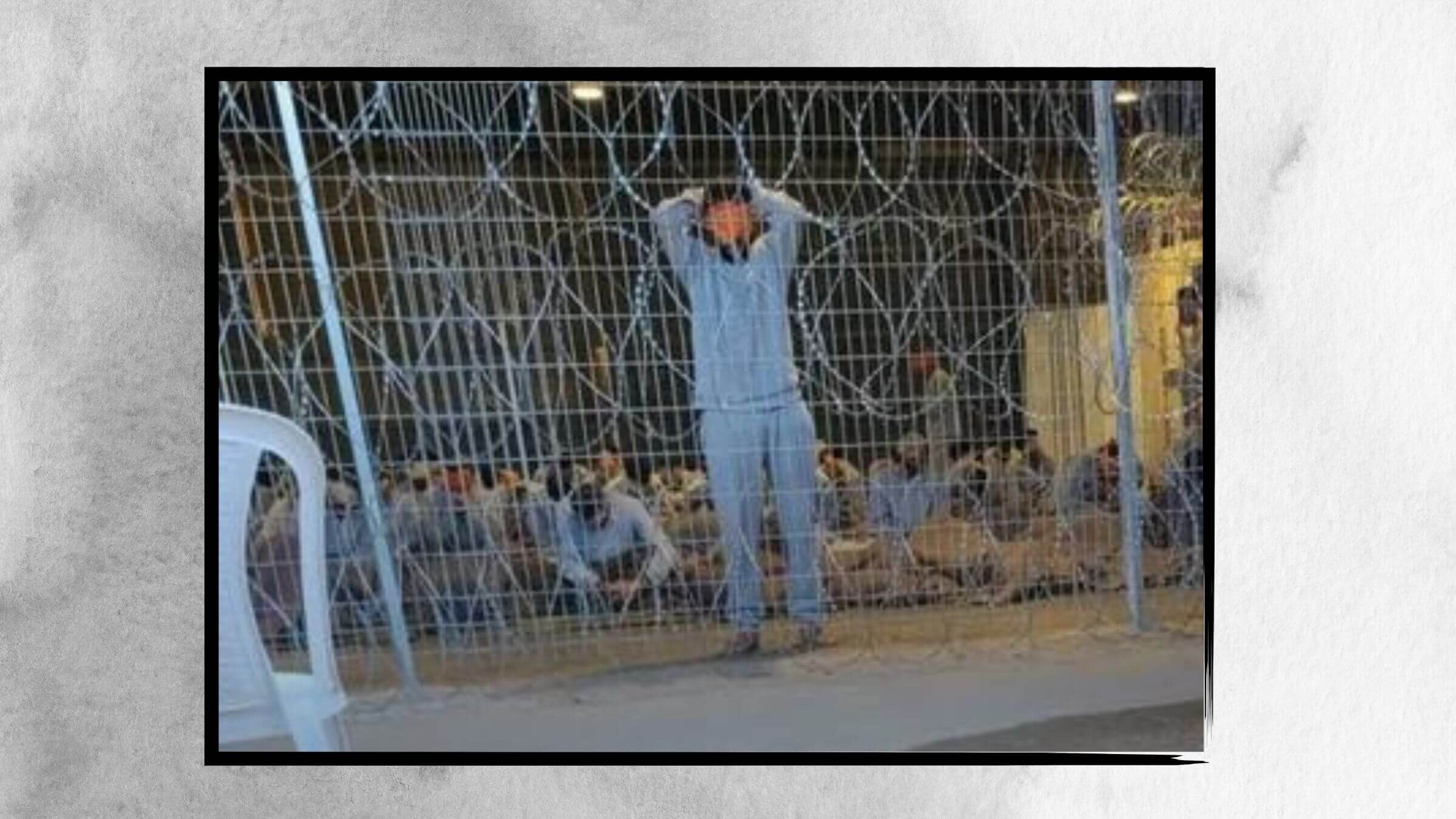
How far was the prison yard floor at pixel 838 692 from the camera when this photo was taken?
A: 2.19 meters

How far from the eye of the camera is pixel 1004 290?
219 centimetres

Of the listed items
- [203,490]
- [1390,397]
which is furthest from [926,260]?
[203,490]

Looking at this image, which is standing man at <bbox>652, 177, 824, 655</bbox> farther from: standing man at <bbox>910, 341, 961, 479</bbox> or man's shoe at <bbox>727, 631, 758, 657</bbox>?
standing man at <bbox>910, 341, 961, 479</bbox>

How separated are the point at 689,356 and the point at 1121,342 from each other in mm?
578

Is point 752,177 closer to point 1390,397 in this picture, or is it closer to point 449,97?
point 449,97

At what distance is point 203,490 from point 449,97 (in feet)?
2.02

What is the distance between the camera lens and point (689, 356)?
7.16 ft

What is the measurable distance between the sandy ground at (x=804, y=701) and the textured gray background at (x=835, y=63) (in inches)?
2.1

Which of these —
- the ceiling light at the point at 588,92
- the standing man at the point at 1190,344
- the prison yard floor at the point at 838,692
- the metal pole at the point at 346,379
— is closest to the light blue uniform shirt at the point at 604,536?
the prison yard floor at the point at 838,692

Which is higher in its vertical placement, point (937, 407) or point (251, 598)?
point (937, 407)

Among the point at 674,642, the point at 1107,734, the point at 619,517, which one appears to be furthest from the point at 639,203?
the point at 1107,734

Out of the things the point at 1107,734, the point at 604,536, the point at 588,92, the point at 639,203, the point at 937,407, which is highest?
the point at 588,92

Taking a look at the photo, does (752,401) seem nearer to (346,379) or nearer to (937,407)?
(937,407)

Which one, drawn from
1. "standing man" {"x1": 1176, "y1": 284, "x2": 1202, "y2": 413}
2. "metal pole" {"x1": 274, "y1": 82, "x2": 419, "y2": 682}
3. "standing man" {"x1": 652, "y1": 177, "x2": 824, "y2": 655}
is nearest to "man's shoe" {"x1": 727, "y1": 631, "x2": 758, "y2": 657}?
"standing man" {"x1": 652, "y1": 177, "x2": 824, "y2": 655}
